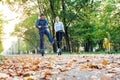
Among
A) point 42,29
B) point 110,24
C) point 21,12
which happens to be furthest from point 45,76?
point 21,12

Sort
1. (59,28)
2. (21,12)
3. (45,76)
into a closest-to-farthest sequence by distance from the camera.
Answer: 1. (45,76)
2. (59,28)
3. (21,12)

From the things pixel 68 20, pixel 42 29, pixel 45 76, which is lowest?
pixel 45 76

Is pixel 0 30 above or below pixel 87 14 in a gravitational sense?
below

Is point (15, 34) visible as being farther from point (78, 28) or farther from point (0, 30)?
point (0, 30)

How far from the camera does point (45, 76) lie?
602 centimetres

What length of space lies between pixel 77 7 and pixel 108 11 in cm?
405

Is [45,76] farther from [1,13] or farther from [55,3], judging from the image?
[55,3]

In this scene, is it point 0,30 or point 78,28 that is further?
point 78,28

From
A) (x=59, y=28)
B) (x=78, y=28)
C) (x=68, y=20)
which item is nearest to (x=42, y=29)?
(x=59, y=28)

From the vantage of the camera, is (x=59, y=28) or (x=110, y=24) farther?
(x=110, y=24)

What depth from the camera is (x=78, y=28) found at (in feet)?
169

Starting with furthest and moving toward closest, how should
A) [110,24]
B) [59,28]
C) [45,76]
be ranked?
[110,24] < [59,28] < [45,76]

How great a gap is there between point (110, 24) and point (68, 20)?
5103mm

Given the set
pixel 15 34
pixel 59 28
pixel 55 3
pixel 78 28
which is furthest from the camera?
pixel 15 34
